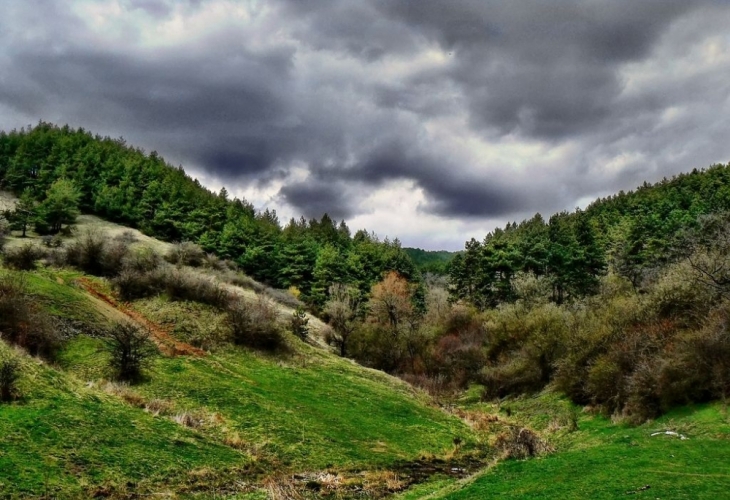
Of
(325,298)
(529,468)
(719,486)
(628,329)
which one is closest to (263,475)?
(529,468)

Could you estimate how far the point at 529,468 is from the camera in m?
20.5

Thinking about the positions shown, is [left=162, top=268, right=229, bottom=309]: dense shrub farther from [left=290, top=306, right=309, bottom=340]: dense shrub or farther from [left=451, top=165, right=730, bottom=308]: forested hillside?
[left=451, top=165, right=730, bottom=308]: forested hillside

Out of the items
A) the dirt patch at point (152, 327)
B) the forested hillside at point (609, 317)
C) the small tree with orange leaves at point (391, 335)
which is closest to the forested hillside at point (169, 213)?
the small tree with orange leaves at point (391, 335)

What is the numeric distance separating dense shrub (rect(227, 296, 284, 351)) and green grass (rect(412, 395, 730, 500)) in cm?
2577

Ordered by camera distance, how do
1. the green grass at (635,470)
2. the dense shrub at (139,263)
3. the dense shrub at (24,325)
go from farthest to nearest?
the dense shrub at (139,263) < the dense shrub at (24,325) < the green grass at (635,470)

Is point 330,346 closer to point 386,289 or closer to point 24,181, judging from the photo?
Result: point 386,289

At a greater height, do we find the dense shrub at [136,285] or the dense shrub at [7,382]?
the dense shrub at [136,285]

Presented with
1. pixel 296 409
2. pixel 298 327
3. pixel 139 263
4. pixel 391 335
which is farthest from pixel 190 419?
pixel 391 335

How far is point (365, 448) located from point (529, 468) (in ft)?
31.6

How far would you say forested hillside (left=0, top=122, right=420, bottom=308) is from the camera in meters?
102

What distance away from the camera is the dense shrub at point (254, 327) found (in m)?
42.8

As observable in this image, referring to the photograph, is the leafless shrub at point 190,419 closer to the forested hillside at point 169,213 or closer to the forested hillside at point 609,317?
the forested hillside at point 609,317

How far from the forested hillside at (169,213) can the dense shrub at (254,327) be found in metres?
50.1

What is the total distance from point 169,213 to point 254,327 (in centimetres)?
7424
